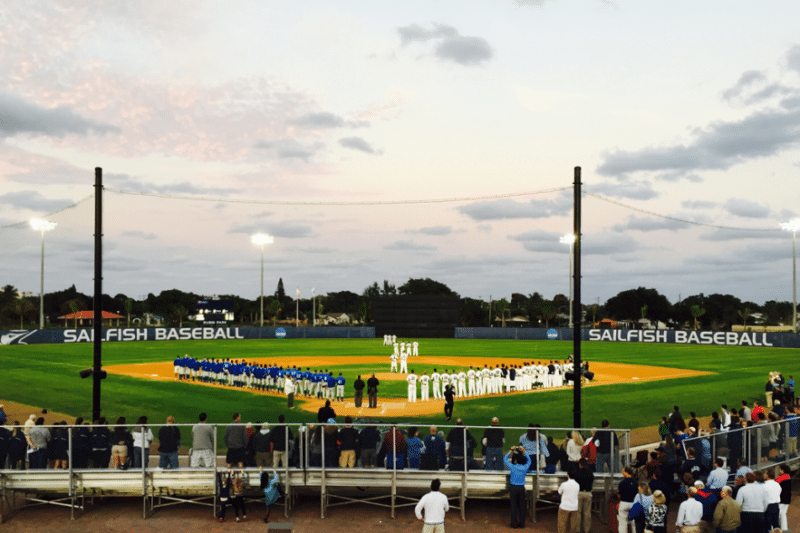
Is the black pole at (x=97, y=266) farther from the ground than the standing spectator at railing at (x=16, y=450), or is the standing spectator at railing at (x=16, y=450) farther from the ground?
the black pole at (x=97, y=266)

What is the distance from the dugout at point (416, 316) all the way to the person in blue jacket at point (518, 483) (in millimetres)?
66661

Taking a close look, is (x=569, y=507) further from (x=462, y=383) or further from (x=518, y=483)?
(x=462, y=383)

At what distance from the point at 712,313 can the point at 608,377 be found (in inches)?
4411

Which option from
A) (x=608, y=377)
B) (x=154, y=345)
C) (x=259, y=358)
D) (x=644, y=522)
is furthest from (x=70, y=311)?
(x=644, y=522)

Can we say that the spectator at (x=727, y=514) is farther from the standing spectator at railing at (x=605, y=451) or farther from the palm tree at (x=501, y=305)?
the palm tree at (x=501, y=305)

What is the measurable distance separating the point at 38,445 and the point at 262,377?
17.7 metres

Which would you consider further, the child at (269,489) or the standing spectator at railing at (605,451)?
the standing spectator at railing at (605,451)

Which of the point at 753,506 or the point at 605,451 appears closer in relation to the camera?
the point at 753,506

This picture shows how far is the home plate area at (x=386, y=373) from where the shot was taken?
84.3 ft

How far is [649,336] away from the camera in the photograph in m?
76.2

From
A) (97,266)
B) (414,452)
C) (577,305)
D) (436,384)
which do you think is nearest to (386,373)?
(436,384)

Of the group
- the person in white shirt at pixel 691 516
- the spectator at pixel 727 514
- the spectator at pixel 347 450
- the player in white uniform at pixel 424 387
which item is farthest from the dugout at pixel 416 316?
the person in white shirt at pixel 691 516

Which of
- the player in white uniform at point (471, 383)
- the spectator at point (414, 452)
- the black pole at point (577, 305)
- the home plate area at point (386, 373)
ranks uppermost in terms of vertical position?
the black pole at point (577, 305)

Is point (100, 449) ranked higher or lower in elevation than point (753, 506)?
higher
